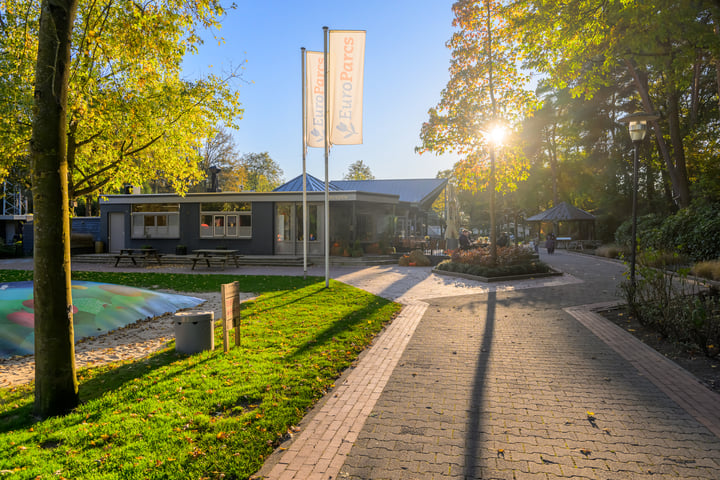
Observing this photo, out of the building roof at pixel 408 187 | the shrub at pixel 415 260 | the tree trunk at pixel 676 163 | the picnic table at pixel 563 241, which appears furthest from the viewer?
the picnic table at pixel 563 241

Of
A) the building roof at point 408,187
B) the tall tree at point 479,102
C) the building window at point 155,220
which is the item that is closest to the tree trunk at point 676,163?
the tall tree at point 479,102

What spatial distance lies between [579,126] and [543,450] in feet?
118

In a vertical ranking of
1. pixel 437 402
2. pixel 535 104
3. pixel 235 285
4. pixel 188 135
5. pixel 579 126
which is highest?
pixel 579 126

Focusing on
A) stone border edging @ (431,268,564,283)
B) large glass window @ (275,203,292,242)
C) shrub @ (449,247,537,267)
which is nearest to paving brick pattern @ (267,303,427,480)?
stone border edging @ (431,268,564,283)

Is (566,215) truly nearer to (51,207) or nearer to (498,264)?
(498,264)

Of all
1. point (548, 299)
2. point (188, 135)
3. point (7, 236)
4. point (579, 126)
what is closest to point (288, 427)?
point (548, 299)

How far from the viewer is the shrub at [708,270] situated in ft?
36.8

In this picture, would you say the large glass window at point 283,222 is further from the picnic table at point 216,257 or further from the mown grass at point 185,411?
the mown grass at point 185,411

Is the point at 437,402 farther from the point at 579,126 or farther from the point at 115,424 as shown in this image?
the point at 579,126

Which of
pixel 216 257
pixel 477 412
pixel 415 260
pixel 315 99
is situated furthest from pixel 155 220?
pixel 477 412

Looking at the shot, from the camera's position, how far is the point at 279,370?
16.4ft

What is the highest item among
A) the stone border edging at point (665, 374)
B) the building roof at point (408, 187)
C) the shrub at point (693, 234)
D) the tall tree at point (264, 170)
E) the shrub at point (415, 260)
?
the tall tree at point (264, 170)

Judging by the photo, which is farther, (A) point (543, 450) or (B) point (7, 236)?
(B) point (7, 236)

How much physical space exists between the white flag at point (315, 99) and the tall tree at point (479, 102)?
384 centimetres
